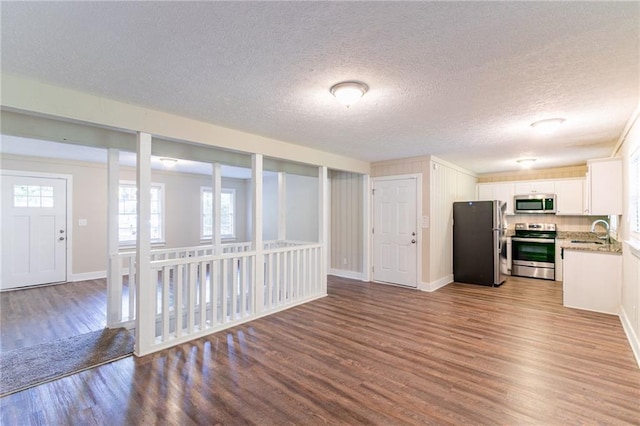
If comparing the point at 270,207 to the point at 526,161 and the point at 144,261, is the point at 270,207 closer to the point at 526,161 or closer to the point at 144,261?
the point at 144,261

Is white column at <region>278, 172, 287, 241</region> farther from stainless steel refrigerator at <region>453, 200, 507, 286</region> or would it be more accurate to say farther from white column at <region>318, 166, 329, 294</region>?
stainless steel refrigerator at <region>453, 200, 507, 286</region>

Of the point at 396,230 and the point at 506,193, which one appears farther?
the point at 506,193

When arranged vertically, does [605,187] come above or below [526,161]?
below

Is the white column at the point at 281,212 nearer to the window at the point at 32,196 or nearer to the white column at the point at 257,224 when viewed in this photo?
the white column at the point at 257,224

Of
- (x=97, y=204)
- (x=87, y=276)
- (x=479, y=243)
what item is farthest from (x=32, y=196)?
(x=479, y=243)

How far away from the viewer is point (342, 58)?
2.01 m

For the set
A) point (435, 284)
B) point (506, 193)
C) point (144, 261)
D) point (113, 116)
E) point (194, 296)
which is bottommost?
point (435, 284)

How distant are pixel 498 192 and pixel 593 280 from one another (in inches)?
125

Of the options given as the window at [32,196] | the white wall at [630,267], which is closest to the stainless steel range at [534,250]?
the white wall at [630,267]

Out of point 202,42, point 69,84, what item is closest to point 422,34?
point 202,42

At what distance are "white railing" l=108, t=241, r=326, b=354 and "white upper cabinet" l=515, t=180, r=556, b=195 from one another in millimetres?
4821

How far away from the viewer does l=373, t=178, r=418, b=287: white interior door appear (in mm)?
5520

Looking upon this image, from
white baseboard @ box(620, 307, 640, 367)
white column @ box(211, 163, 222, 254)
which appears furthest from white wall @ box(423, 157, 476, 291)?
white column @ box(211, 163, 222, 254)

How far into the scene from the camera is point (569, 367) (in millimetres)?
2648
